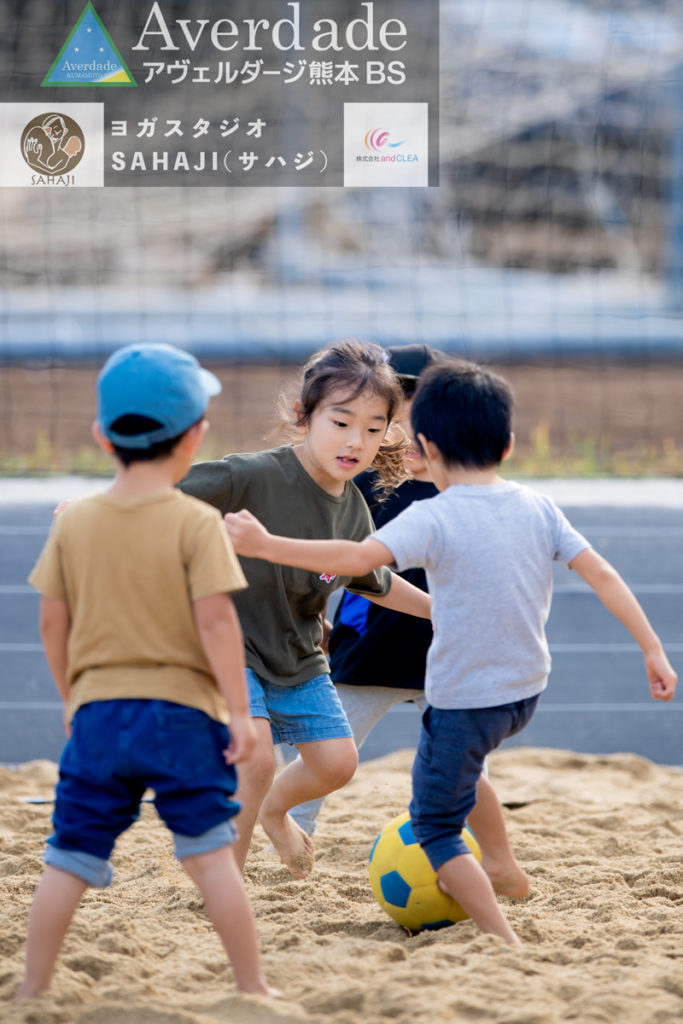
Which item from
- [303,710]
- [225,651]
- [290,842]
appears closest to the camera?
[225,651]

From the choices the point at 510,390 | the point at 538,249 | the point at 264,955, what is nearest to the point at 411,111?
the point at 510,390

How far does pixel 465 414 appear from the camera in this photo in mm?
2328

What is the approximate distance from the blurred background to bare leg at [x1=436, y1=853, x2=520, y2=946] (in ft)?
12.6

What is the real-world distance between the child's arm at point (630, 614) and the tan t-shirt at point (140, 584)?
78 cm

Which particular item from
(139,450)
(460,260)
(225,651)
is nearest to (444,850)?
(225,651)

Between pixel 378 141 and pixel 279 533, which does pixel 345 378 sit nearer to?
pixel 279 533

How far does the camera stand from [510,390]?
2383 mm

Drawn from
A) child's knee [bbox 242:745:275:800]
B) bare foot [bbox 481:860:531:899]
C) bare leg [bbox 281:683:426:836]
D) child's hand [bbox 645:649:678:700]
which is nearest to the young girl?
child's knee [bbox 242:745:275:800]

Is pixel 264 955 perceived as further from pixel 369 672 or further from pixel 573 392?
pixel 573 392

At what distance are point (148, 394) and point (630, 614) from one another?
106 centimetres

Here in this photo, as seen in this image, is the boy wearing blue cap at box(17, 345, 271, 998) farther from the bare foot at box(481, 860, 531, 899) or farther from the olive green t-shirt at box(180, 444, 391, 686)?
the bare foot at box(481, 860, 531, 899)

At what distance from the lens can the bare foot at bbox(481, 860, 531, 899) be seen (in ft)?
8.94

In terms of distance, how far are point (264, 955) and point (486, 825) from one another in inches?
25.7

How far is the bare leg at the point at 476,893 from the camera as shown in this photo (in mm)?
2338
